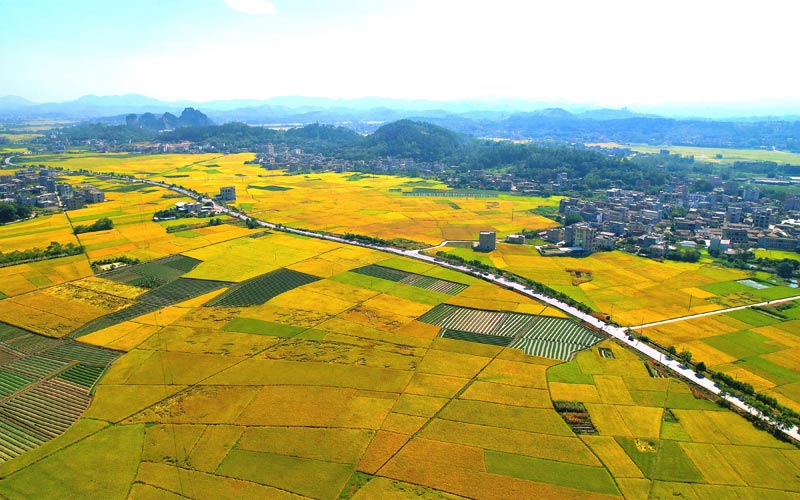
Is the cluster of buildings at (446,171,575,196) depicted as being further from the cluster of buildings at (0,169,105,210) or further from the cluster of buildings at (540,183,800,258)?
the cluster of buildings at (0,169,105,210)

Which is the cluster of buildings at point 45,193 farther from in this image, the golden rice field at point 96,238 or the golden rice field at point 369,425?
the golden rice field at point 369,425

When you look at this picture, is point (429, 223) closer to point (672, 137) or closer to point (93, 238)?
point (93, 238)

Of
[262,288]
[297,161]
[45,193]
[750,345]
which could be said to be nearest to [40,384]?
[262,288]

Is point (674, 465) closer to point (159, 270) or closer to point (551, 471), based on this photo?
point (551, 471)

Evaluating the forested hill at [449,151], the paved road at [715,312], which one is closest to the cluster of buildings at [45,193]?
the forested hill at [449,151]

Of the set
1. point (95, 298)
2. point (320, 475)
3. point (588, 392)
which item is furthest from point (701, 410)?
point (95, 298)
